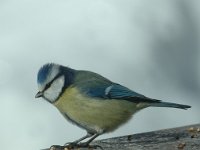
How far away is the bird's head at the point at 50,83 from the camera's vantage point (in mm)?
5613

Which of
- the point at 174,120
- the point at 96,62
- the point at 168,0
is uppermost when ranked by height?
the point at 168,0

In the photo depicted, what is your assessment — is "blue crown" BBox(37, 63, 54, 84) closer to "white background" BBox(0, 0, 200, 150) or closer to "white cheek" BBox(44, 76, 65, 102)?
"white cheek" BBox(44, 76, 65, 102)

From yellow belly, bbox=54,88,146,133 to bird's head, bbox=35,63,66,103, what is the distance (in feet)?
0.23

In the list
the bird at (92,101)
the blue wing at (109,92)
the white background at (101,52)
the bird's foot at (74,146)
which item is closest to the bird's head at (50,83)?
the bird at (92,101)

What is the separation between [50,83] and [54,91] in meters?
0.05

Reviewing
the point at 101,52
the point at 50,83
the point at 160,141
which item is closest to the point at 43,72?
the point at 50,83

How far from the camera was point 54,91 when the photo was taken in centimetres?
566

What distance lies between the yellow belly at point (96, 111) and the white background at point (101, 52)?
1.23 m

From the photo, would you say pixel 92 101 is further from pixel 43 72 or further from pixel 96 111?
pixel 43 72

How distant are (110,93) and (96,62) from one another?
178 cm

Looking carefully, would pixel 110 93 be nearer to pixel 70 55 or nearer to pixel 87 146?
pixel 87 146

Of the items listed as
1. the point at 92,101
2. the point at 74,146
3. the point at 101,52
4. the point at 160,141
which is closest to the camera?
the point at 160,141

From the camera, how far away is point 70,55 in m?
7.40

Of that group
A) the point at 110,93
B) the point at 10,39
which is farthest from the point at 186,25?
the point at 110,93
